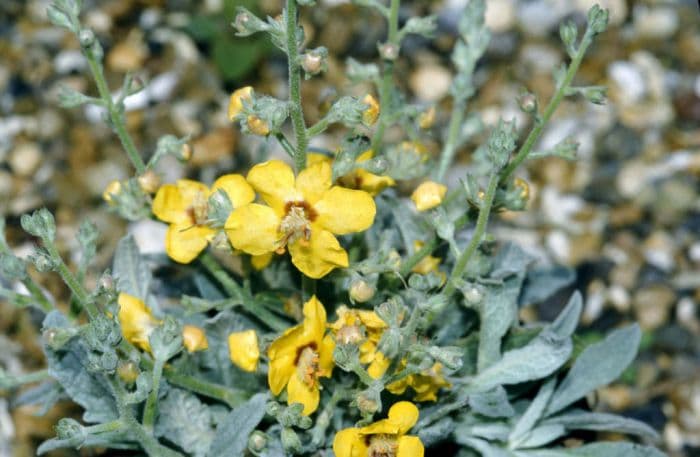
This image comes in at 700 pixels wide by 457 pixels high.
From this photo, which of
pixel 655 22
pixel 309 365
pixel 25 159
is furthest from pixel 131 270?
pixel 655 22

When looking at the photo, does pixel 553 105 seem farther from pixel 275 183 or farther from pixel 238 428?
pixel 238 428

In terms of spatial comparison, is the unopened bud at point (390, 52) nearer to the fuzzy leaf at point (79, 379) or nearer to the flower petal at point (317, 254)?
the flower petal at point (317, 254)

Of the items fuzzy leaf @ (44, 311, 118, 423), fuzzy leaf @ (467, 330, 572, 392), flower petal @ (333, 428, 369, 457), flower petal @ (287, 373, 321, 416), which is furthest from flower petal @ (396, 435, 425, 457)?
fuzzy leaf @ (44, 311, 118, 423)

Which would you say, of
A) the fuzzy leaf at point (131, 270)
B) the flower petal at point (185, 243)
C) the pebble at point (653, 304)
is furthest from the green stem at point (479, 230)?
the pebble at point (653, 304)

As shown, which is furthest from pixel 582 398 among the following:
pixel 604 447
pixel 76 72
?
pixel 76 72

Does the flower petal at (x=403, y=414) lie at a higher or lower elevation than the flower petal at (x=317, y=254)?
lower

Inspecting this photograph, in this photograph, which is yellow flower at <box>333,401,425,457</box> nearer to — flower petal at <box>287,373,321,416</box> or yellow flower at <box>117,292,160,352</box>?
flower petal at <box>287,373,321,416</box>
